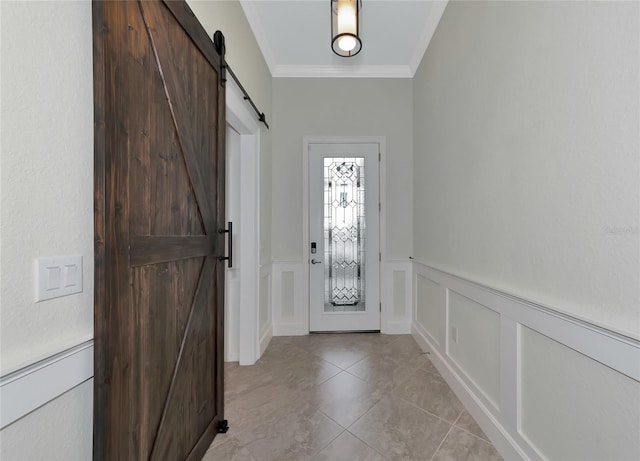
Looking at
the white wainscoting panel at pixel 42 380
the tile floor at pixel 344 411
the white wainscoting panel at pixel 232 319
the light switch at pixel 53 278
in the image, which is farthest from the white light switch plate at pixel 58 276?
the white wainscoting panel at pixel 232 319

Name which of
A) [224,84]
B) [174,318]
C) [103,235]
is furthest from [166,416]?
[224,84]

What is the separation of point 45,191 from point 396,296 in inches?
126

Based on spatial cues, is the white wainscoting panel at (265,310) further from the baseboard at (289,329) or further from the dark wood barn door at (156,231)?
the dark wood barn door at (156,231)

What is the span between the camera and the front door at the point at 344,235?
134 inches

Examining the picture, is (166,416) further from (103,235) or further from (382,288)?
(382,288)

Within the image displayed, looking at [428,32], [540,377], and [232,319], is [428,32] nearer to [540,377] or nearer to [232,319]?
[540,377]

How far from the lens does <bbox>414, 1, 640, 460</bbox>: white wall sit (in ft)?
3.19

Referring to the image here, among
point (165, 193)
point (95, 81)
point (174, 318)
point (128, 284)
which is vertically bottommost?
point (174, 318)

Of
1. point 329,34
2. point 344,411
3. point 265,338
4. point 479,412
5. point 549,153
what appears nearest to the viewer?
point 549,153

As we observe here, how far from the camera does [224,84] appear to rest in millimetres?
1830

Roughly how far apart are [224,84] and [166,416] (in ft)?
5.87

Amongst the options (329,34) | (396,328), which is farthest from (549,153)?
(396,328)

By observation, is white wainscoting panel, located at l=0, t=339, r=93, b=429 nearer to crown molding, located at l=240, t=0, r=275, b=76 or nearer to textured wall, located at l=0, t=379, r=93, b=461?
textured wall, located at l=0, t=379, r=93, b=461

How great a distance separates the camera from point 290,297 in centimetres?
339
